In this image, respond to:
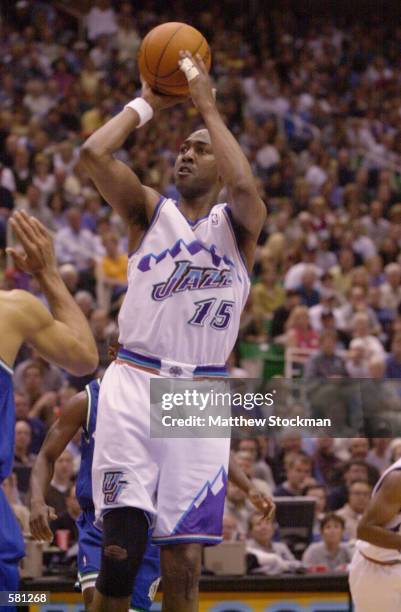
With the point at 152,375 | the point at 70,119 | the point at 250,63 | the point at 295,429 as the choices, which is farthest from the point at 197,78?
the point at 250,63

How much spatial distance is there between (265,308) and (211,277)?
9.01 m

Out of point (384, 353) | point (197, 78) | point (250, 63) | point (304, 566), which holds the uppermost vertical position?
point (250, 63)

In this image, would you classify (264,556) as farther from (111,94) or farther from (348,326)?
(111,94)

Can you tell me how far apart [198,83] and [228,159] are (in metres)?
0.34

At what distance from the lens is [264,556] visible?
8414 mm

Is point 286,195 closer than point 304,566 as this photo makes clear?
No

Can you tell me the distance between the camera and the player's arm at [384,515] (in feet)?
19.9

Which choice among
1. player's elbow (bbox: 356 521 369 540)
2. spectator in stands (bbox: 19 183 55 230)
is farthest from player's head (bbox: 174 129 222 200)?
spectator in stands (bbox: 19 183 55 230)

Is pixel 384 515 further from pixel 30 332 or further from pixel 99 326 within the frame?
pixel 99 326

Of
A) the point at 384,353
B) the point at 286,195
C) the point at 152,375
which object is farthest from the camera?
the point at 286,195

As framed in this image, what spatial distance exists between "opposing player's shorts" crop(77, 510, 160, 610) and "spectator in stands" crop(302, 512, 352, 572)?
2.85 meters

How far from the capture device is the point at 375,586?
629cm

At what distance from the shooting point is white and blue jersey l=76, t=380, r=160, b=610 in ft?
19.5

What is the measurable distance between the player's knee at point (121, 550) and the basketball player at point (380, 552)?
152 centimetres
